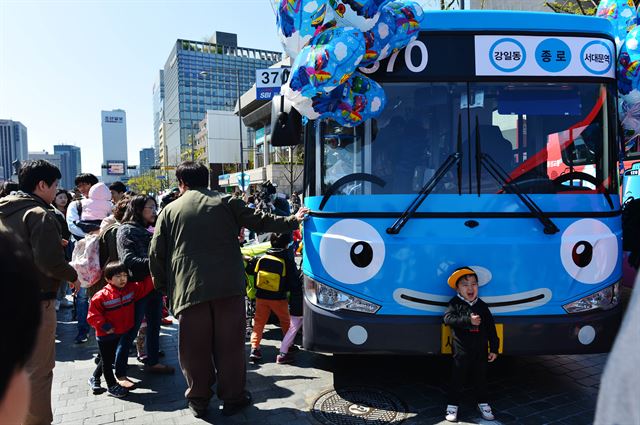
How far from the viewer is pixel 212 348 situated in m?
3.89

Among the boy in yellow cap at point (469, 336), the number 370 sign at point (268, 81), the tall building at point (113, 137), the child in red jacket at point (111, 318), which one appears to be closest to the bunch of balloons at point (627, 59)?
the boy in yellow cap at point (469, 336)

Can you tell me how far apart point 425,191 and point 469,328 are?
1041 mm

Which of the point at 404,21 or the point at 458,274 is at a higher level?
the point at 404,21

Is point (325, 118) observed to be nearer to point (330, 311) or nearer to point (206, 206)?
point (206, 206)

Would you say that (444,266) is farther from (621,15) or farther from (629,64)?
(621,15)

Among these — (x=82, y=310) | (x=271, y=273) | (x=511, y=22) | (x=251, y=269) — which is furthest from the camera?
(x=82, y=310)

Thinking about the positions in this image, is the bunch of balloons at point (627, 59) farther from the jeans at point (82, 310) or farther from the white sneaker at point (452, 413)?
the jeans at point (82, 310)

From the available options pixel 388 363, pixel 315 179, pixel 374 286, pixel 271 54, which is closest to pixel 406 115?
pixel 315 179

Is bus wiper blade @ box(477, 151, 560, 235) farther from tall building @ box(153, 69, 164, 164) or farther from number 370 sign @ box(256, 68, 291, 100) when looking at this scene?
tall building @ box(153, 69, 164, 164)

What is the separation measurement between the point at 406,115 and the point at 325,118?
65 cm

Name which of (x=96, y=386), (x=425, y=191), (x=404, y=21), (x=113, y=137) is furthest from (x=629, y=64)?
(x=113, y=137)

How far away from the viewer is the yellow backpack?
199 inches

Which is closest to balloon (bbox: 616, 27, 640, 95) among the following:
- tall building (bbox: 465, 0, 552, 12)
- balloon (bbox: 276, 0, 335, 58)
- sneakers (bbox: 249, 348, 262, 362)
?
balloon (bbox: 276, 0, 335, 58)

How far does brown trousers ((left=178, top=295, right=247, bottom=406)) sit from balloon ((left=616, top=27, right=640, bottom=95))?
3706 millimetres
